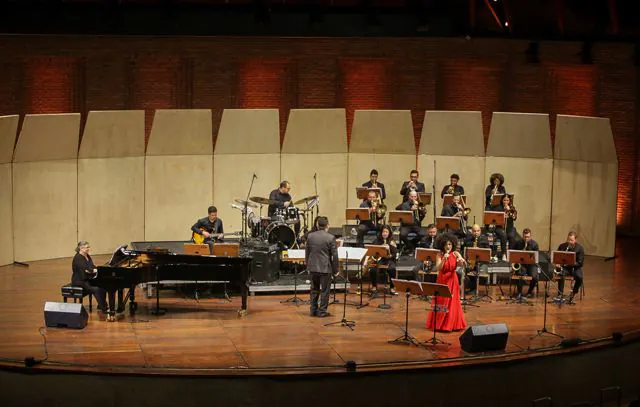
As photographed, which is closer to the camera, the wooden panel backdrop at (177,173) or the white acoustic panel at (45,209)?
the white acoustic panel at (45,209)

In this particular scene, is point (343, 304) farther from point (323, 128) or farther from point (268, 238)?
point (323, 128)

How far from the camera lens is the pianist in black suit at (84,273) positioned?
15227mm

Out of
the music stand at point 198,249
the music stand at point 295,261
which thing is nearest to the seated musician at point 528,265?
the music stand at point 295,261

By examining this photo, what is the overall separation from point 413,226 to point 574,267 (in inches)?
120

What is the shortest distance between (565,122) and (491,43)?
3.17m

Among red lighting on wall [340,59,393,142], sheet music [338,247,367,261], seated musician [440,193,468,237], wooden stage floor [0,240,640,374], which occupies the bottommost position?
wooden stage floor [0,240,640,374]

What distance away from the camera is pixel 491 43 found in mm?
22875

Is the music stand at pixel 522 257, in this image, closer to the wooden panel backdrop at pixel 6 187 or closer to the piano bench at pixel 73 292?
the piano bench at pixel 73 292

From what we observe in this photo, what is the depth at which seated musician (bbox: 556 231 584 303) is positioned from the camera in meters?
16.5

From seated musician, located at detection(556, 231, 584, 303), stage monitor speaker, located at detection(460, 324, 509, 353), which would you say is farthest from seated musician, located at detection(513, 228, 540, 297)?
stage monitor speaker, located at detection(460, 324, 509, 353)

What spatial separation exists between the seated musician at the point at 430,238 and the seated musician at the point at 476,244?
0.58 meters

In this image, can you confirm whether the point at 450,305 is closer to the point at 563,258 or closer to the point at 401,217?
the point at 563,258

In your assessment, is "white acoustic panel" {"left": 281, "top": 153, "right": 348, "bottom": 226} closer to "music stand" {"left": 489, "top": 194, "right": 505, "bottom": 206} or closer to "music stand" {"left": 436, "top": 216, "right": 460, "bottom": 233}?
"music stand" {"left": 489, "top": 194, "right": 505, "bottom": 206}

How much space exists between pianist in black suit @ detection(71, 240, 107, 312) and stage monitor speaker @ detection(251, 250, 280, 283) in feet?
8.51
